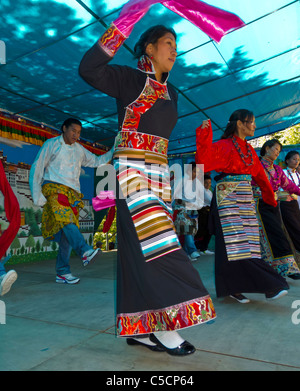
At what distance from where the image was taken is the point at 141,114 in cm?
170

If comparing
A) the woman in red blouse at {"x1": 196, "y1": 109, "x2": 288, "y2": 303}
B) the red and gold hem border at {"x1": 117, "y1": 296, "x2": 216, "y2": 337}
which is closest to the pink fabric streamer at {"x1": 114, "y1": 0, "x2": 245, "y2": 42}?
the woman in red blouse at {"x1": 196, "y1": 109, "x2": 288, "y2": 303}

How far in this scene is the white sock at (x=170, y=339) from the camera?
4.98 feet

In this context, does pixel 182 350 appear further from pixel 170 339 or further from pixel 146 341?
pixel 146 341

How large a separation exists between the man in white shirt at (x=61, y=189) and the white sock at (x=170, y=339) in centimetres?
202

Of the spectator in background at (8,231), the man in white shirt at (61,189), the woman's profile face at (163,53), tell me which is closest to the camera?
the woman's profile face at (163,53)

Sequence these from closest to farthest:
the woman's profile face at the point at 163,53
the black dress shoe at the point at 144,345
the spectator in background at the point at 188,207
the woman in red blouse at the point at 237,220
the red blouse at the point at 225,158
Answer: the black dress shoe at the point at 144,345
the woman's profile face at the point at 163,53
the red blouse at the point at 225,158
the woman in red blouse at the point at 237,220
the spectator in background at the point at 188,207

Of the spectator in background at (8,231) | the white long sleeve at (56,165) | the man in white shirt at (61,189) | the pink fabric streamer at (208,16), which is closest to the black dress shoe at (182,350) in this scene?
the pink fabric streamer at (208,16)

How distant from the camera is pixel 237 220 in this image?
8.93 ft

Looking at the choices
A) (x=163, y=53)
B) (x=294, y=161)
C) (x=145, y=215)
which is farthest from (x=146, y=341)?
(x=294, y=161)

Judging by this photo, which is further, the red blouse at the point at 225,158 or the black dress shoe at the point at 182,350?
the red blouse at the point at 225,158

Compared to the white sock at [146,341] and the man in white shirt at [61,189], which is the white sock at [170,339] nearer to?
the white sock at [146,341]

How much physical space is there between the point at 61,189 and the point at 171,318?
254cm

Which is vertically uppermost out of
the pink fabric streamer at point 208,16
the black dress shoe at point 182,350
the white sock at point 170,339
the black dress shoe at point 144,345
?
the pink fabric streamer at point 208,16
